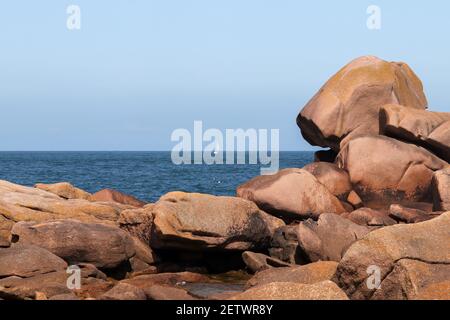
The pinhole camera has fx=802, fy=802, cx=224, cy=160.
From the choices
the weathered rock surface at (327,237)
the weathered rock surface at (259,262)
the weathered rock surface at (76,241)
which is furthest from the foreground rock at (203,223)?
the weathered rock surface at (327,237)

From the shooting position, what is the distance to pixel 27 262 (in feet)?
52.0

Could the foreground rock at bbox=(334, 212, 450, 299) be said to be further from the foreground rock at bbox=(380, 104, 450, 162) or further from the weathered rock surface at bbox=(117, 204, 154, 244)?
the foreground rock at bbox=(380, 104, 450, 162)

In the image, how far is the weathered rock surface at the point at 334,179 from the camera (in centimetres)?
2294

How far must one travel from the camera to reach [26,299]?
539 inches

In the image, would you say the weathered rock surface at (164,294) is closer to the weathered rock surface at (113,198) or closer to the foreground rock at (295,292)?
the foreground rock at (295,292)

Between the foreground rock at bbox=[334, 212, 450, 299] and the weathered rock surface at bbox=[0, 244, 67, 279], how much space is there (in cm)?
580

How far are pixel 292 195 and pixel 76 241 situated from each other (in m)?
6.58

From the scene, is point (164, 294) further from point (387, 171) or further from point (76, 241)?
point (387, 171)

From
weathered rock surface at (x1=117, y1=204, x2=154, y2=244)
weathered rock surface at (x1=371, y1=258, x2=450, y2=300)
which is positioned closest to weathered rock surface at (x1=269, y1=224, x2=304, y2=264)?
weathered rock surface at (x1=117, y1=204, x2=154, y2=244)

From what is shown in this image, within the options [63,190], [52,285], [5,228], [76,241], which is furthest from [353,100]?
[52,285]

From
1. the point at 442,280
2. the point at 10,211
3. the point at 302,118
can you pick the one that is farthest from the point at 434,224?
the point at 302,118

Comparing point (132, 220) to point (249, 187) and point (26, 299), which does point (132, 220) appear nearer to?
point (249, 187)

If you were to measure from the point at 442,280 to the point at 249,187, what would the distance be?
9532mm

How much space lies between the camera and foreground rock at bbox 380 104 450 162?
23922mm
